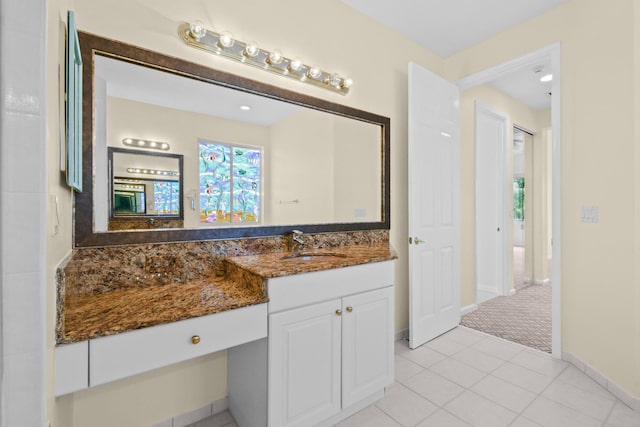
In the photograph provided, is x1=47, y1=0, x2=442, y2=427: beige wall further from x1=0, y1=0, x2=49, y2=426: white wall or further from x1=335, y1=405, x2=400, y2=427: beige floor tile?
x1=335, y1=405, x2=400, y2=427: beige floor tile

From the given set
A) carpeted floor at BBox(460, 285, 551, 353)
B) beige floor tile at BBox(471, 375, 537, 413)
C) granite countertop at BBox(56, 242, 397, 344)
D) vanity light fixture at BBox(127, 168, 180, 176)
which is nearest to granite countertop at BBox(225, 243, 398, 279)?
granite countertop at BBox(56, 242, 397, 344)

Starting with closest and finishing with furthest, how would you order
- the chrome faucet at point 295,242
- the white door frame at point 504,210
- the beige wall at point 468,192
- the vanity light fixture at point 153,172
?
the vanity light fixture at point 153,172 → the chrome faucet at point 295,242 → the beige wall at point 468,192 → the white door frame at point 504,210

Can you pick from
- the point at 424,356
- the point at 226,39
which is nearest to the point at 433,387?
the point at 424,356

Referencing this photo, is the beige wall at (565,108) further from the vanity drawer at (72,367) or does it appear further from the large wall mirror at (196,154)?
the vanity drawer at (72,367)

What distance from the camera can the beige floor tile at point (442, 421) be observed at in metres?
1.63

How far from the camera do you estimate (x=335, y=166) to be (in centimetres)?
224

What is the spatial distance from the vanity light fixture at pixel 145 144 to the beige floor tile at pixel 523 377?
257 centimetres

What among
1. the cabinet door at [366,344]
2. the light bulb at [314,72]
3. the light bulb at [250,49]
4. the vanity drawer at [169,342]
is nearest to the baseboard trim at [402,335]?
the cabinet door at [366,344]

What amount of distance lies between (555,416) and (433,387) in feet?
2.11

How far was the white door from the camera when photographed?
2504mm

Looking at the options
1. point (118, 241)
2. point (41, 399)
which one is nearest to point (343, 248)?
point (118, 241)

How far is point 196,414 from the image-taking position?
1.66 meters

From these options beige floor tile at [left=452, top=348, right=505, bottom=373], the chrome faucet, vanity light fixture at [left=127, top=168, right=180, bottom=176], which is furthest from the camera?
beige floor tile at [left=452, top=348, right=505, bottom=373]

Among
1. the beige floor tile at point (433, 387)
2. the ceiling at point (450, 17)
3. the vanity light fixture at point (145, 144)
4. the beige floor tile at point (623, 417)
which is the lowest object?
the beige floor tile at point (433, 387)
